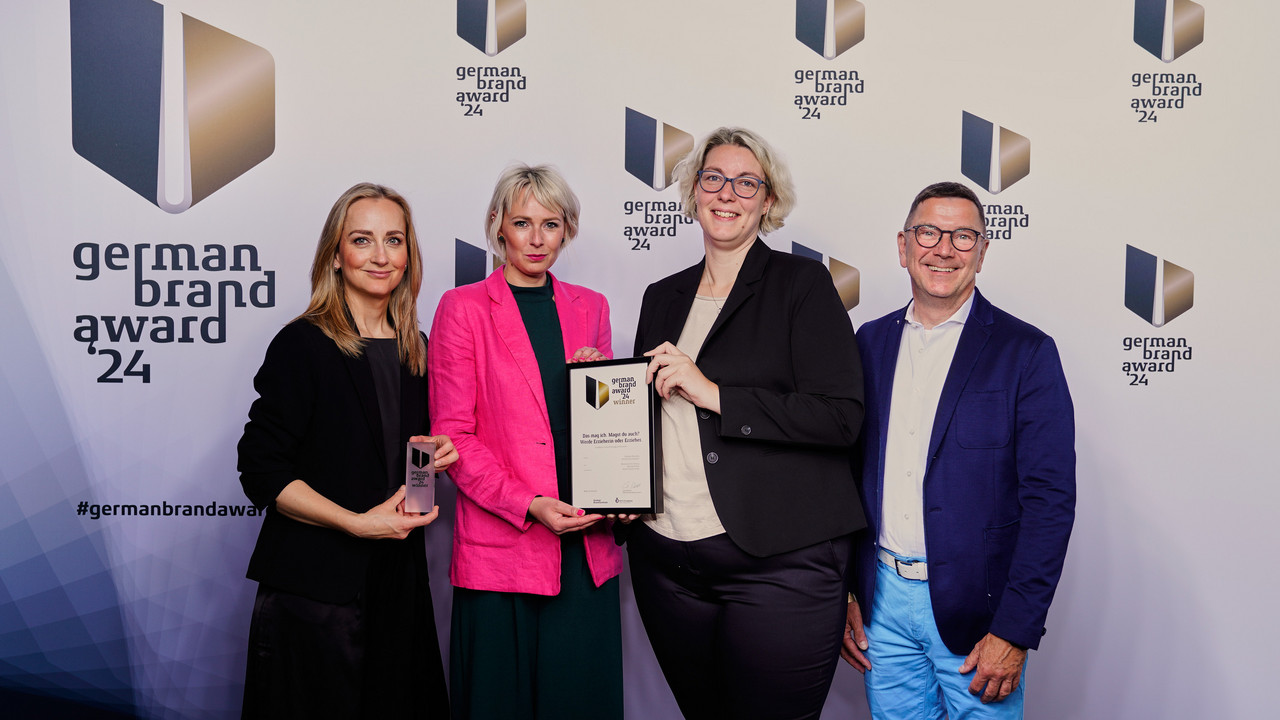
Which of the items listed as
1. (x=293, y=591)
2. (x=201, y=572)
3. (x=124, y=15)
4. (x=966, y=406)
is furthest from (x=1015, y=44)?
(x=201, y=572)

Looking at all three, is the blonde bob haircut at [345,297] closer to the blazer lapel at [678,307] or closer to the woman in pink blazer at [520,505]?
the woman in pink blazer at [520,505]

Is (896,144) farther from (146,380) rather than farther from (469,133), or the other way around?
(146,380)

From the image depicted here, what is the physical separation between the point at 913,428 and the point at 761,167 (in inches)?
30.0

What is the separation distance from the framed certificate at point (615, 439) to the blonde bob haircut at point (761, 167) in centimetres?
53

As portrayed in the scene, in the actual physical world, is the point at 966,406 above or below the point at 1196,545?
above

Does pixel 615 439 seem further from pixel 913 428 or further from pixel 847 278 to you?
pixel 847 278

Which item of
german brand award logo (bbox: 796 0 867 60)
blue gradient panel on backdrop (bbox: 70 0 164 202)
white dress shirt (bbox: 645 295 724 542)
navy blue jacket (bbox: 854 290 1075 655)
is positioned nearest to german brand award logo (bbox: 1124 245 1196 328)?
german brand award logo (bbox: 796 0 867 60)

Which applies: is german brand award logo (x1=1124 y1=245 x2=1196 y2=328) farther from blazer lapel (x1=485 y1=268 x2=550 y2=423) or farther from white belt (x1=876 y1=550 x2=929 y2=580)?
blazer lapel (x1=485 y1=268 x2=550 y2=423)

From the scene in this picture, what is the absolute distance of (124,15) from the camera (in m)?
3.06

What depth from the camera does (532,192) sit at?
221cm

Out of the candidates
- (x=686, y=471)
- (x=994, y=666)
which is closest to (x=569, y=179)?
(x=686, y=471)

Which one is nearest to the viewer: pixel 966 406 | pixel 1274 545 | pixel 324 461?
pixel 966 406

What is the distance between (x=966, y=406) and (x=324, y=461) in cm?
161

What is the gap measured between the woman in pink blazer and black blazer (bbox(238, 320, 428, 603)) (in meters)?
0.22
